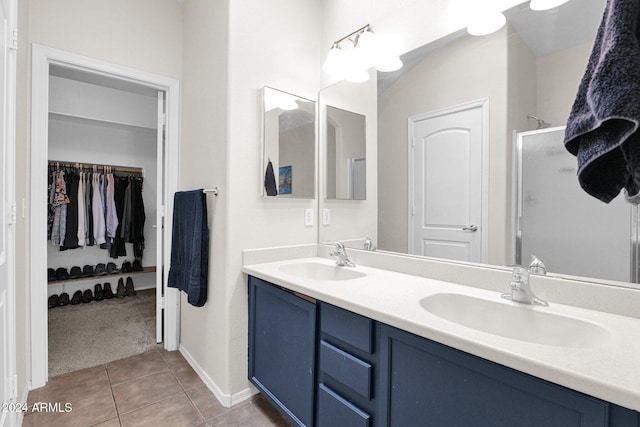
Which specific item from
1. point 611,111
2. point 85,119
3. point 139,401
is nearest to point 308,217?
point 139,401

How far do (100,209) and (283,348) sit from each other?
135 inches

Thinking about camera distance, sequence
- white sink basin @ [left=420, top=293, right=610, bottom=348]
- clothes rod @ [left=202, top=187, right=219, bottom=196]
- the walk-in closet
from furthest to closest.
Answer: the walk-in closet
clothes rod @ [left=202, top=187, right=219, bottom=196]
white sink basin @ [left=420, top=293, right=610, bottom=348]

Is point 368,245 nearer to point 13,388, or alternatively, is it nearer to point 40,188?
point 13,388

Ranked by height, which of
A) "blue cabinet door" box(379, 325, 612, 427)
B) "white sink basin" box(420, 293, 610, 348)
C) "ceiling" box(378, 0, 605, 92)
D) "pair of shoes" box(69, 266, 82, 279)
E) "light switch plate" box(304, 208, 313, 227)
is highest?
"ceiling" box(378, 0, 605, 92)

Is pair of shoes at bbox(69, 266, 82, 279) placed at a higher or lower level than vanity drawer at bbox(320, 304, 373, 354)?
lower

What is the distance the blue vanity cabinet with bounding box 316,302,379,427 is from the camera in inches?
43.9

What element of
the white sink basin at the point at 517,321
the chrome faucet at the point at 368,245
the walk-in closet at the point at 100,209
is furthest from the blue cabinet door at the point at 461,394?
the walk-in closet at the point at 100,209

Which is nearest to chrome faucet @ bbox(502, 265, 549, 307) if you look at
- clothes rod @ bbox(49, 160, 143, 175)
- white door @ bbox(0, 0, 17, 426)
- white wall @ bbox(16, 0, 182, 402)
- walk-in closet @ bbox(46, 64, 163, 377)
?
white door @ bbox(0, 0, 17, 426)

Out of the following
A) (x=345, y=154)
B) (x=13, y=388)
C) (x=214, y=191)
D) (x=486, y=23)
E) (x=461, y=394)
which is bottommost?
(x=13, y=388)

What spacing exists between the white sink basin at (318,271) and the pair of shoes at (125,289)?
10.1ft

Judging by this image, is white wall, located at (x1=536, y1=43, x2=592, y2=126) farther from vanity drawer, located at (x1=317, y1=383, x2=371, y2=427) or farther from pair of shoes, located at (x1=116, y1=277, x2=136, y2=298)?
pair of shoes, located at (x1=116, y1=277, x2=136, y2=298)

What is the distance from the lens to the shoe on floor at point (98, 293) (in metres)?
3.73

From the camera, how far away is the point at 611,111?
67 cm

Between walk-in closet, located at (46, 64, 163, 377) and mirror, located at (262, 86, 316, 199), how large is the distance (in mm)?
1633
